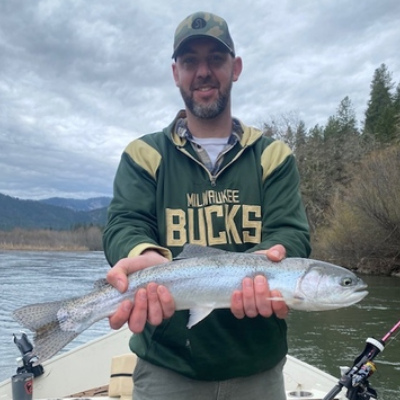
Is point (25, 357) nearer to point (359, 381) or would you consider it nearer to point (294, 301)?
point (359, 381)

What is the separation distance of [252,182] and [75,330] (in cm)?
149

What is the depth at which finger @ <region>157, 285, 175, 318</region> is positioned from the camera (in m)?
2.89

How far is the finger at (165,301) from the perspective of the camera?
114 inches

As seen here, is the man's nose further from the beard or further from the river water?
the river water

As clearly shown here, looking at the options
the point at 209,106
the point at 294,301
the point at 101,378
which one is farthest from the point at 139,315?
the point at 101,378

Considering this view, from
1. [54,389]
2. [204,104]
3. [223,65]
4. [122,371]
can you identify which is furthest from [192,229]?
[54,389]

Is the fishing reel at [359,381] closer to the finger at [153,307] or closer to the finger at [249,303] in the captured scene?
the finger at [249,303]

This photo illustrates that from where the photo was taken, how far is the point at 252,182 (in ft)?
11.0

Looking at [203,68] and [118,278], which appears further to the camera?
[203,68]

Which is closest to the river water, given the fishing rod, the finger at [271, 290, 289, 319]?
the fishing rod

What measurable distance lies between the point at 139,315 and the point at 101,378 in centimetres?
492

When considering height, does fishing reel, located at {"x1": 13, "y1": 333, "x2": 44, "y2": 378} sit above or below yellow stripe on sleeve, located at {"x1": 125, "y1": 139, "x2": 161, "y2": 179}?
below

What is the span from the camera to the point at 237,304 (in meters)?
2.89

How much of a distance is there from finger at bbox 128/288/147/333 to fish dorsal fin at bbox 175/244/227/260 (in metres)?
0.38
